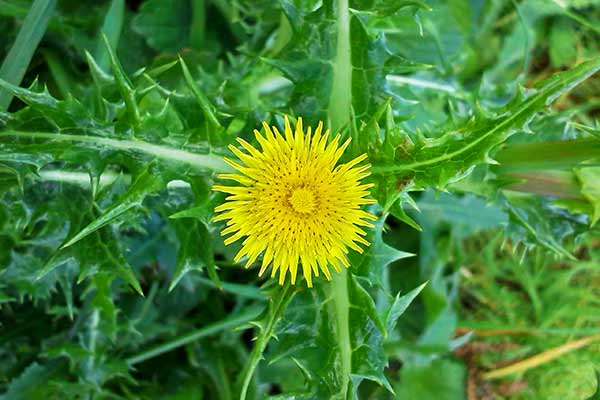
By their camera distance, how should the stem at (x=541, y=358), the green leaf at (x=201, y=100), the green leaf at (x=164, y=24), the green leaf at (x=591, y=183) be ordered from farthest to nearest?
the stem at (x=541, y=358)
the green leaf at (x=164, y=24)
the green leaf at (x=591, y=183)
the green leaf at (x=201, y=100)

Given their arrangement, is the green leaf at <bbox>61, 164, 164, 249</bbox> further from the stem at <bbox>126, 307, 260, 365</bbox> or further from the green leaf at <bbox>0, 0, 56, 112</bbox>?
the stem at <bbox>126, 307, 260, 365</bbox>

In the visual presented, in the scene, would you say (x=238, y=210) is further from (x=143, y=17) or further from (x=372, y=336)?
(x=143, y=17)

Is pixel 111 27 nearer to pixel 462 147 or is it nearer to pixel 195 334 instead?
pixel 195 334

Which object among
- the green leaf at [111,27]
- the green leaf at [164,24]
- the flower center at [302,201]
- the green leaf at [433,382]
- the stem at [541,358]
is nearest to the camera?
the flower center at [302,201]

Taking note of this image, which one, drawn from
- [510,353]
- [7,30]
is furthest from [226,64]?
[510,353]

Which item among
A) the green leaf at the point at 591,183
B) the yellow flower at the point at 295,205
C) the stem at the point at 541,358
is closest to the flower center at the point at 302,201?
the yellow flower at the point at 295,205

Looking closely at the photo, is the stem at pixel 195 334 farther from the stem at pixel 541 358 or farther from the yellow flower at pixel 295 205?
the stem at pixel 541 358

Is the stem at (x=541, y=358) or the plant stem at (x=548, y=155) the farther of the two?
the stem at (x=541, y=358)

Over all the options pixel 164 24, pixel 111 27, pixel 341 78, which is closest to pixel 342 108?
pixel 341 78
